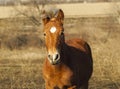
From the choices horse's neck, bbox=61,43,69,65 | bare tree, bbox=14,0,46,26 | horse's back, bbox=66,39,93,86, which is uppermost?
horse's neck, bbox=61,43,69,65

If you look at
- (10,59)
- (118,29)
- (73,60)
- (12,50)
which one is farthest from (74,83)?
(118,29)

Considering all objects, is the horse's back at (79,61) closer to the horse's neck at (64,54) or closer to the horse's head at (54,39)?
the horse's neck at (64,54)

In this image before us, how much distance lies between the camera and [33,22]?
3006 centimetres

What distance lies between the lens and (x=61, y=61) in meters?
7.38

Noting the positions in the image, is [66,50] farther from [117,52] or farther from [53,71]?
[117,52]

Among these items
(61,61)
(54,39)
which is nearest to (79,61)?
(61,61)

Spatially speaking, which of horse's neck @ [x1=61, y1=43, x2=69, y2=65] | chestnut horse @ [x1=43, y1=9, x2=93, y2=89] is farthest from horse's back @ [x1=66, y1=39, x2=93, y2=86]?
horse's neck @ [x1=61, y1=43, x2=69, y2=65]

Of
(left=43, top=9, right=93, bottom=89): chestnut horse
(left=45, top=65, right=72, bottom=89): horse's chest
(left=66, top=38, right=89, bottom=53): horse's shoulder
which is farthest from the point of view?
(left=66, top=38, right=89, bottom=53): horse's shoulder

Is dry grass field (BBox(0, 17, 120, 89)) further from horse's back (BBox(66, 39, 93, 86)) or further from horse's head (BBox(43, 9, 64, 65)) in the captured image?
horse's head (BBox(43, 9, 64, 65))

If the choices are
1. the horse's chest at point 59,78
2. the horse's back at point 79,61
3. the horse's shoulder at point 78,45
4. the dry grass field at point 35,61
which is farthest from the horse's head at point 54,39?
the dry grass field at point 35,61

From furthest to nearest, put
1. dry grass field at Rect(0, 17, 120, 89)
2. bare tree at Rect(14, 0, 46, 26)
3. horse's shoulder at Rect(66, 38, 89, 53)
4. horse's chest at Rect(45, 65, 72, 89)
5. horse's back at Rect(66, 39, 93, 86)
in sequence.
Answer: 1. bare tree at Rect(14, 0, 46, 26)
2. dry grass field at Rect(0, 17, 120, 89)
3. horse's shoulder at Rect(66, 38, 89, 53)
4. horse's back at Rect(66, 39, 93, 86)
5. horse's chest at Rect(45, 65, 72, 89)

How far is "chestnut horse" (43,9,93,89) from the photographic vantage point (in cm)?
664

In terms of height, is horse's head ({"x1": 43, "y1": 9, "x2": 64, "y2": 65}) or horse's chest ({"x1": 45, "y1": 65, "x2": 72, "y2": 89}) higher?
horse's head ({"x1": 43, "y1": 9, "x2": 64, "y2": 65})

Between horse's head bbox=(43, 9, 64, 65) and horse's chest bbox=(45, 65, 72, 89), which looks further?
horse's chest bbox=(45, 65, 72, 89)
